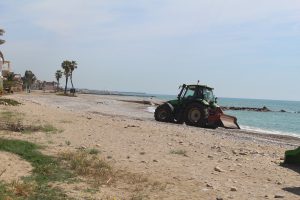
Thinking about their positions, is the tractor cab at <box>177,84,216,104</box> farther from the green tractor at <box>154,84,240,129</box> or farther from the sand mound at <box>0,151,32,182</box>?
the sand mound at <box>0,151,32,182</box>

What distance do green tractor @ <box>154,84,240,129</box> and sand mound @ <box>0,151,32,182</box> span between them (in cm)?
1579

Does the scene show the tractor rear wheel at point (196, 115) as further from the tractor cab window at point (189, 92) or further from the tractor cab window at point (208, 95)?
the tractor cab window at point (208, 95)

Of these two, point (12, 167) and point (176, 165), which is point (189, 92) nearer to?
point (176, 165)

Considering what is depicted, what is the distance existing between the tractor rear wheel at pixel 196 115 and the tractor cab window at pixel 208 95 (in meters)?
1.05

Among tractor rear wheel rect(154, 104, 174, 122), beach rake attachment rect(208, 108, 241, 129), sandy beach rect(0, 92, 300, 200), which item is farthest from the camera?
tractor rear wheel rect(154, 104, 174, 122)

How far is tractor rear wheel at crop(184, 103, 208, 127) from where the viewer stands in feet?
84.4

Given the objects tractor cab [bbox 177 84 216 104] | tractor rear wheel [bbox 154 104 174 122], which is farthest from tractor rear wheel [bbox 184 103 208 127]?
tractor rear wheel [bbox 154 104 174 122]

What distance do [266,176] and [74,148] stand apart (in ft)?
17.5

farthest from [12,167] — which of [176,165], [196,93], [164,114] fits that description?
[164,114]

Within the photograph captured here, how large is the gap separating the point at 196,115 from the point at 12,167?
17.0 meters

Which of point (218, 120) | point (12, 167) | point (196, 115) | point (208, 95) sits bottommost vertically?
point (12, 167)

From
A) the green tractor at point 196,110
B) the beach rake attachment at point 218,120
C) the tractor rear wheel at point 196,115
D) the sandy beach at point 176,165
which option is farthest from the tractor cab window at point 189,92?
the sandy beach at point 176,165

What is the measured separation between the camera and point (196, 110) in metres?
26.1

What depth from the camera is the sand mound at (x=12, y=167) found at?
9.09 metres
